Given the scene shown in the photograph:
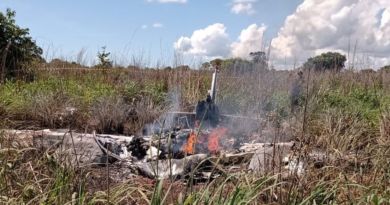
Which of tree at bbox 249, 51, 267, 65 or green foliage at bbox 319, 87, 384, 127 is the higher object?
tree at bbox 249, 51, 267, 65

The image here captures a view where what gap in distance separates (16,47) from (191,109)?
5.38 meters

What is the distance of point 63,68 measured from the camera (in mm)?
12492

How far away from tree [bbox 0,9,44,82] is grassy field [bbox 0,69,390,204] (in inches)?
20.6

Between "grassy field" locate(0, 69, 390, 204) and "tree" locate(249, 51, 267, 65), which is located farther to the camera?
"tree" locate(249, 51, 267, 65)

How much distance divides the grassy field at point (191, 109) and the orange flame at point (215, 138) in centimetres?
75

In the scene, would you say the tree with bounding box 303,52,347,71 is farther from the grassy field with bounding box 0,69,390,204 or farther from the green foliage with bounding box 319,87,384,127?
the green foliage with bounding box 319,87,384,127

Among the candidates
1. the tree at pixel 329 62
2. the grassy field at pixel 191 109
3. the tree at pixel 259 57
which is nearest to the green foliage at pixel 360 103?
the grassy field at pixel 191 109

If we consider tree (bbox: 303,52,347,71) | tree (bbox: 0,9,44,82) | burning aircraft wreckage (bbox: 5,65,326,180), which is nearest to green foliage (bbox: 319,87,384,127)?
burning aircraft wreckage (bbox: 5,65,326,180)

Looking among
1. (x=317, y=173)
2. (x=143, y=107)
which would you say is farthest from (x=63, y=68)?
(x=317, y=173)

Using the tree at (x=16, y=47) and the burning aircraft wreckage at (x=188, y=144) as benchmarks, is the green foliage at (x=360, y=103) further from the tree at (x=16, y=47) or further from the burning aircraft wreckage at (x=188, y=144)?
the tree at (x=16, y=47)

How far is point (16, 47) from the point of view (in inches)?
463

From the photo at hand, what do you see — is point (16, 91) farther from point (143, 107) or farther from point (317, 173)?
point (317, 173)

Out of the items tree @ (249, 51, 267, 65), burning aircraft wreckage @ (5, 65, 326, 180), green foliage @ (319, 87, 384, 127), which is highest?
tree @ (249, 51, 267, 65)

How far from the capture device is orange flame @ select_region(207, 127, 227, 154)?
577cm
